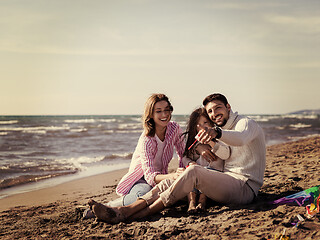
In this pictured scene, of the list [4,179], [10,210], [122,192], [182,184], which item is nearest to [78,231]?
[122,192]

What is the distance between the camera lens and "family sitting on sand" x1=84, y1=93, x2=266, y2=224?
347 centimetres

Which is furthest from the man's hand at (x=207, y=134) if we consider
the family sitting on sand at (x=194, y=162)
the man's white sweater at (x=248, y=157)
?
the man's white sweater at (x=248, y=157)

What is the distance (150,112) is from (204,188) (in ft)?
4.06

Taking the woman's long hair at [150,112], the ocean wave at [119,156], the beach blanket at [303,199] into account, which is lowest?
the ocean wave at [119,156]

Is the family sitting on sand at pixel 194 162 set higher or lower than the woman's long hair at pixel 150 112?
lower

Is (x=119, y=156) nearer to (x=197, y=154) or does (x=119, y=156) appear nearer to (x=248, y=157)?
(x=197, y=154)

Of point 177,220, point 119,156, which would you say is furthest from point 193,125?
point 119,156

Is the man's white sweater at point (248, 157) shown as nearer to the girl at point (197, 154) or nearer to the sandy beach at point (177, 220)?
the girl at point (197, 154)

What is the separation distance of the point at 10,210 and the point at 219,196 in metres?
3.23

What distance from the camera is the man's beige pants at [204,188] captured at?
3471 mm

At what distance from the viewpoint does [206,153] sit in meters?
3.85

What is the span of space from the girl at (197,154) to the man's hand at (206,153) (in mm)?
35

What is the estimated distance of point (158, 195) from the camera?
372 cm

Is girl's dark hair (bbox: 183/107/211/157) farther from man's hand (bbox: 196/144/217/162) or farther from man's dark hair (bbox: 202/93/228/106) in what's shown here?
man's dark hair (bbox: 202/93/228/106)
